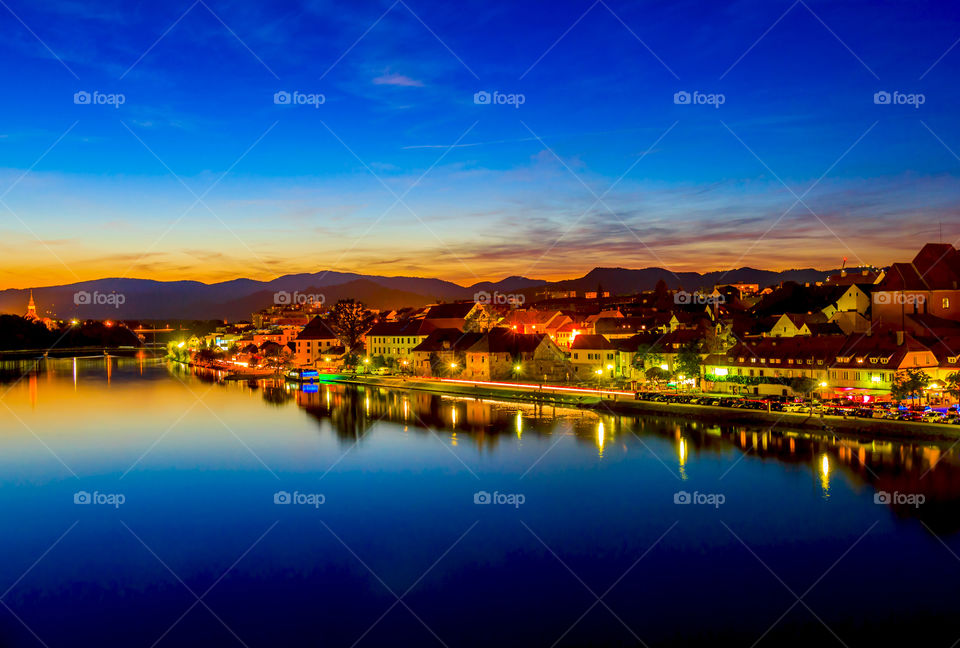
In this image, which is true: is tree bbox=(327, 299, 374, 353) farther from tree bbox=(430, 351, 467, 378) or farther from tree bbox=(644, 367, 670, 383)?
tree bbox=(644, 367, 670, 383)

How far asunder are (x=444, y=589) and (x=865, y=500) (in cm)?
519

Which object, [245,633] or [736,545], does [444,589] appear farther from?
[736,545]

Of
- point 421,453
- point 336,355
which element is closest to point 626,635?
point 421,453

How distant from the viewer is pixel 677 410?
15258mm

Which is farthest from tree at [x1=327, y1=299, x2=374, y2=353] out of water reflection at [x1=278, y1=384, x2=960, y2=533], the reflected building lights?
the reflected building lights

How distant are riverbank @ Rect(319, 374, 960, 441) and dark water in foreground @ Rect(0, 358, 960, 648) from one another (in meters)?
0.49

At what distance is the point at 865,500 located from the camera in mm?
8820

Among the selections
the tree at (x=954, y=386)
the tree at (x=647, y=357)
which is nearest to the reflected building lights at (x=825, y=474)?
the tree at (x=954, y=386)

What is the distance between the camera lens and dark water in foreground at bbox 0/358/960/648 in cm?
601

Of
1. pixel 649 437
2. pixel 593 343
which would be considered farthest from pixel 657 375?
pixel 649 437

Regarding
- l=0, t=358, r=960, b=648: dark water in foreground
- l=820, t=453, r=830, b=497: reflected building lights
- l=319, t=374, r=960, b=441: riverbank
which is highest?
l=319, t=374, r=960, b=441: riverbank

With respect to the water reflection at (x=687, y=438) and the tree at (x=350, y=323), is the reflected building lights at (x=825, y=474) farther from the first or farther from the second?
the tree at (x=350, y=323)

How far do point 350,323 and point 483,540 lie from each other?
27099 mm

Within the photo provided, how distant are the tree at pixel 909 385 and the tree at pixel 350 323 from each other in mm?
23088
